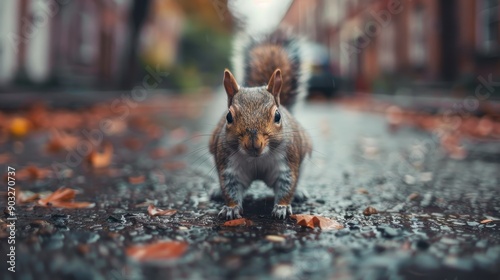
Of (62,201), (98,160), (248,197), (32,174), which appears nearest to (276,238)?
(248,197)

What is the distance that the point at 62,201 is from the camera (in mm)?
2812

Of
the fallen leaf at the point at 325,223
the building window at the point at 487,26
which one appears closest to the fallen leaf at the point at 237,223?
the fallen leaf at the point at 325,223

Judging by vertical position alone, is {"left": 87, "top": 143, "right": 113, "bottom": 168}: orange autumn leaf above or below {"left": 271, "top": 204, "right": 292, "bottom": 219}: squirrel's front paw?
above

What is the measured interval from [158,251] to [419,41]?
61.4 feet

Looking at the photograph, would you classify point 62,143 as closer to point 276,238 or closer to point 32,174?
point 32,174

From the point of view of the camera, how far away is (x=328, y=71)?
16.5 metres

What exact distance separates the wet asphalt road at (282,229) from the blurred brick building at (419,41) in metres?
3.23

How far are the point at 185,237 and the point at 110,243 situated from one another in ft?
0.97

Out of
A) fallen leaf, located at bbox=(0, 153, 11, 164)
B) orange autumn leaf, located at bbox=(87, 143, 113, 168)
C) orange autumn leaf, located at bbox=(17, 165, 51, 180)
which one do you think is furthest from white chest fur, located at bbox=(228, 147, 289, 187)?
fallen leaf, located at bbox=(0, 153, 11, 164)

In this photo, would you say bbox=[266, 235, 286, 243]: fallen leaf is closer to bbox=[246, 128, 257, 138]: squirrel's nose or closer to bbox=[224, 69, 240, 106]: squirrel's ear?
bbox=[246, 128, 257, 138]: squirrel's nose

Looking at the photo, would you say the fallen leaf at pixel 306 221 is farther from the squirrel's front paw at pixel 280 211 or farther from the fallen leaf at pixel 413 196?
the fallen leaf at pixel 413 196

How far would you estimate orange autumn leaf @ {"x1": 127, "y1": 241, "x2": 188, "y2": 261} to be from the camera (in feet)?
5.73

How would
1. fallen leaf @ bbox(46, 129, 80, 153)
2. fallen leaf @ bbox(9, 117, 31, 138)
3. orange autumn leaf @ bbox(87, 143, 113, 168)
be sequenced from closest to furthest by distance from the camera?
1. orange autumn leaf @ bbox(87, 143, 113, 168)
2. fallen leaf @ bbox(46, 129, 80, 153)
3. fallen leaf @ bbox(9, 117, 31, 138)

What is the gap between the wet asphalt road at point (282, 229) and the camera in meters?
1.65
